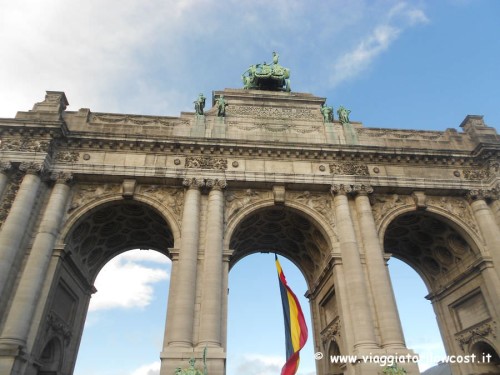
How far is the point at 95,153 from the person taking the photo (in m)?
22.2

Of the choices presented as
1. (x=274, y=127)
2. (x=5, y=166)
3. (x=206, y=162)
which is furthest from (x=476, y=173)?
(x=5, y=166)

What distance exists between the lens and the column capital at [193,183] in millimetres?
21375

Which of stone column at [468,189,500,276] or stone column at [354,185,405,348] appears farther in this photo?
stone column at [468,189,500,276]

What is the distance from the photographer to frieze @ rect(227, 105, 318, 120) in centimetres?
2572

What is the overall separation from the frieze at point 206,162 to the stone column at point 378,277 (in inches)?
313

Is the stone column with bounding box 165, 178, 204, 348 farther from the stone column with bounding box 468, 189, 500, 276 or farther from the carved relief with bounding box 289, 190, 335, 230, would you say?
the stone column with bounding box 468, 189, 500, 276

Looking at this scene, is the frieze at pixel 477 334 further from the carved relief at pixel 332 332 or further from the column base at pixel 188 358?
the column base at pixel 188 358

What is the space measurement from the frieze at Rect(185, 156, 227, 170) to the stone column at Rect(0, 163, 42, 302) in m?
7.99

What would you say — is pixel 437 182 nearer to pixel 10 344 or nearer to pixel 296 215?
pixel 296 215

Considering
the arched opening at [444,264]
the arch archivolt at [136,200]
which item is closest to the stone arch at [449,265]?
the arched opening at [444,264]

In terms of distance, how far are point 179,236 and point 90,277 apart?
810 cm

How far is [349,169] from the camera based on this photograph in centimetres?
2292

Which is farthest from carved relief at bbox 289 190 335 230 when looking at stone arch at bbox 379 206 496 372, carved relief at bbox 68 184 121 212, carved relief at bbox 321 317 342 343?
carved relief at bbox 68 184 121 212

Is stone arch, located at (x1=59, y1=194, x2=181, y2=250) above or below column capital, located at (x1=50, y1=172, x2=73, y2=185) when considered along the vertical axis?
below
